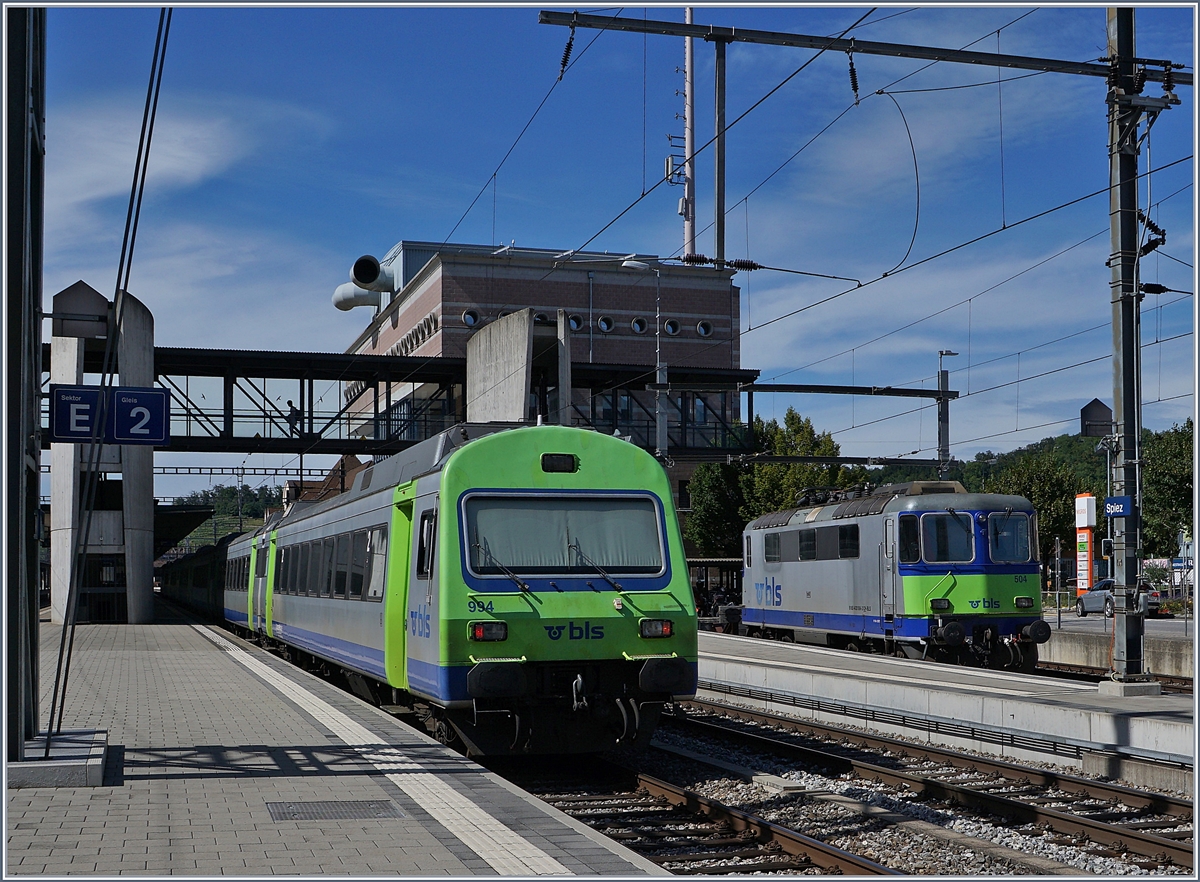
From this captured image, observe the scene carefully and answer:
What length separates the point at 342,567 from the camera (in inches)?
609

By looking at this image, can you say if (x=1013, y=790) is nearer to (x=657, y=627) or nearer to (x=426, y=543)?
(x=657, y=627)

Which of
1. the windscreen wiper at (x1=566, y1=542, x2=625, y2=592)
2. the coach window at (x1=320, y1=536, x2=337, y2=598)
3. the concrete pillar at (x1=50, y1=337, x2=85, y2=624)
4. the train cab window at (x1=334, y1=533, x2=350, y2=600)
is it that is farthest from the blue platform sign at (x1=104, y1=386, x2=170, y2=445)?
the concrete pillar at (x1=50, y1=337, x2=85, y2=624)

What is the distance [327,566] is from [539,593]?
21.6 feet

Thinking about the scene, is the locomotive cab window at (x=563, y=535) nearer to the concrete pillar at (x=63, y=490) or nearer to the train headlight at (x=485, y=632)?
the train headlight at (x=485, y=632)

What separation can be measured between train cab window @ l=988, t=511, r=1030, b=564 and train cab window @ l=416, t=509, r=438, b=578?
11.9 meters

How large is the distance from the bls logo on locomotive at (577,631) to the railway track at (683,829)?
1.31 meters

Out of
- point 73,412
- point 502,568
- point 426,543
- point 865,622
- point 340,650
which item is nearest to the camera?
point 73,412

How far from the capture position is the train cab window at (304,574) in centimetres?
1841

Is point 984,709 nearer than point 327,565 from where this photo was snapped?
Yes

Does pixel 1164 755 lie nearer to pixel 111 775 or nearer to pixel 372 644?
pixel 372 644

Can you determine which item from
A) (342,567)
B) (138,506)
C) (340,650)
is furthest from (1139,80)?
(138,506)

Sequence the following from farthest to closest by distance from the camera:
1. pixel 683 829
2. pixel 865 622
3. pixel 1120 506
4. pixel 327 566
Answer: pixel 865 622 → pixel 327 566 → pixel 1120 506 → pixel 683 829

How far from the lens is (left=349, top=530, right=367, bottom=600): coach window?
14.2 meters

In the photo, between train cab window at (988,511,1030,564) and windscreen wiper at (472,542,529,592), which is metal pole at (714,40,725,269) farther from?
train cab window at (988,511,1030,564)
